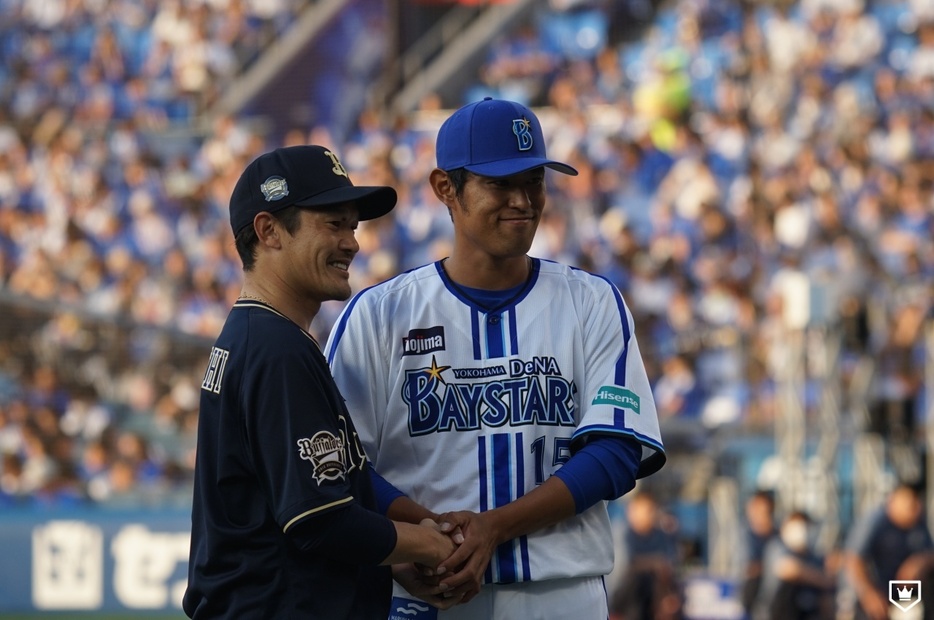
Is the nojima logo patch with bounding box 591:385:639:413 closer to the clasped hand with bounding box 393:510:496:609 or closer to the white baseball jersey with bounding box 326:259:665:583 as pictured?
the white baseball jersey with bounding box 326:259:665:583

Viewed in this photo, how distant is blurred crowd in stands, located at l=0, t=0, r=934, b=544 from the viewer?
1184cm

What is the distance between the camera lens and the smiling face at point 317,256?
3.22 metres

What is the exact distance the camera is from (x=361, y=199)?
3289 millimetres

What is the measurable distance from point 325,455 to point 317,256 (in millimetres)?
455

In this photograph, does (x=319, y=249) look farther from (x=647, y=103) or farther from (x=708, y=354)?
(x=647, y=103)

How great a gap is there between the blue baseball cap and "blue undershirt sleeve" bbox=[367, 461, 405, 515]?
0.76m

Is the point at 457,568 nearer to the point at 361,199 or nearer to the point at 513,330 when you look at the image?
the point at 513,330

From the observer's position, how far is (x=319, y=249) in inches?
127

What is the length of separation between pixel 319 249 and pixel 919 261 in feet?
32.6

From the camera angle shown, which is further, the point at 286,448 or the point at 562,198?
the point at 562,198

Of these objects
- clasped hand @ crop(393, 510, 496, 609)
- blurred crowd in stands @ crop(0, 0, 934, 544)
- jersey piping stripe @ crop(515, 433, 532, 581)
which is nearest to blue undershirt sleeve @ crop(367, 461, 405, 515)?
clasped hand @ crop(393, 510, 496, 609)

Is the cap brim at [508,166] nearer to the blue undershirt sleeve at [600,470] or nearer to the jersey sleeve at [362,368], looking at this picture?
the jersey sleeve at [362,368]

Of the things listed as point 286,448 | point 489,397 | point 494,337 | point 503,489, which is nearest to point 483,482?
point 503,489

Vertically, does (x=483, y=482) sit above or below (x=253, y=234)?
below
